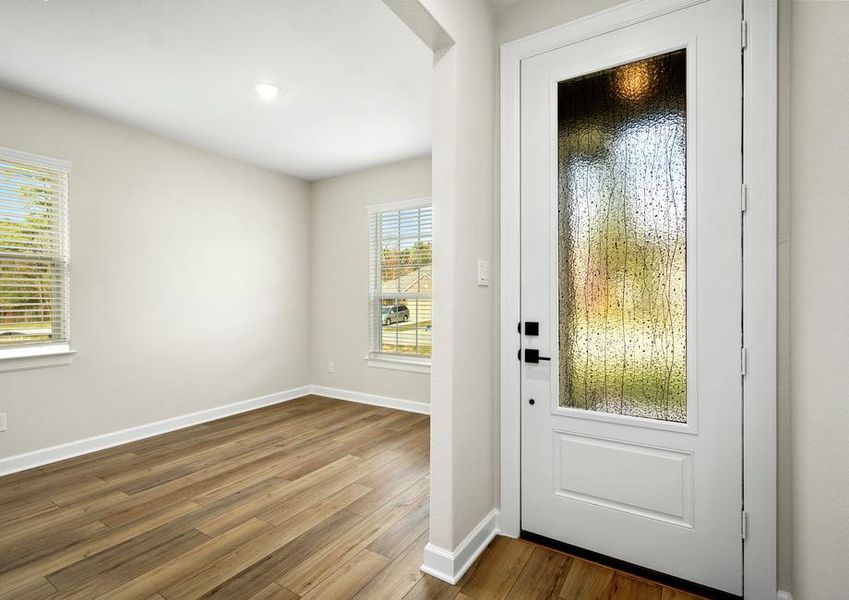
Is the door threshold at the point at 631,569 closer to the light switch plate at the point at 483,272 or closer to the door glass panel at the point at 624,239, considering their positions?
the door glass panel at the point at 624,239

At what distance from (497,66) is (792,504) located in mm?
2262

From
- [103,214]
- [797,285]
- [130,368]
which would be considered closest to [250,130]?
[103,214]

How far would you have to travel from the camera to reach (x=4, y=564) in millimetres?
1899

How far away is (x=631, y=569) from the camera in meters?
1.77

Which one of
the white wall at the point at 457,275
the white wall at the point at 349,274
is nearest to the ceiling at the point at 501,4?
the white wall at the point at 457,275

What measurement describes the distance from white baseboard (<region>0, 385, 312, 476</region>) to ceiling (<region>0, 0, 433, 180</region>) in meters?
2.66

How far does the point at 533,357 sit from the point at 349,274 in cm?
336

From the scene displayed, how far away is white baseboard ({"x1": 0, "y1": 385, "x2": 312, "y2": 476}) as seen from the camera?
116 inches

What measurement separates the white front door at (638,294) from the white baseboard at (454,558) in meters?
0.32

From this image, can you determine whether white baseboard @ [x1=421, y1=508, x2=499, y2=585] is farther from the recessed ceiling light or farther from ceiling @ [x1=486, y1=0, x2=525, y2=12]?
the recessed ceiling light

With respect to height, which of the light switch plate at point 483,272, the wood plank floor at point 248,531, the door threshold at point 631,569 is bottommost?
the wood plank floor at point 248,531

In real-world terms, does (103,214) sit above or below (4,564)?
above

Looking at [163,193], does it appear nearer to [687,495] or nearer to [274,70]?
[274,70]

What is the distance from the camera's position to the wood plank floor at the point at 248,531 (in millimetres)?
1712
